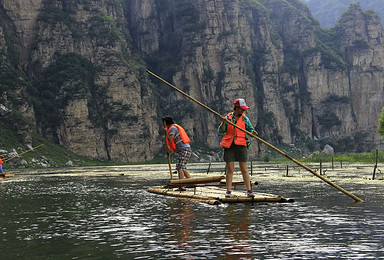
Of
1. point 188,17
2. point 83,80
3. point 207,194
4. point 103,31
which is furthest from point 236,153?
point 188,17

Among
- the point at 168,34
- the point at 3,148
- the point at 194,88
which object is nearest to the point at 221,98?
the point at 194,88

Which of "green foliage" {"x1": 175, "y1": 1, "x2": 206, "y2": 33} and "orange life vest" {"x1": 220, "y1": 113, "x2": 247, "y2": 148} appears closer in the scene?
"orange life vest" {"x1": 220, "y1": 113, "x2": 247, "y2": 148}

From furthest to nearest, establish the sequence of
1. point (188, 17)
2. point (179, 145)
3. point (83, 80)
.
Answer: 1. point (188, 17)
2. point (83, 80)
3. point (179, 145)

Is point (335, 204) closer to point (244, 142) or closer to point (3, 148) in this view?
point (244, 142)

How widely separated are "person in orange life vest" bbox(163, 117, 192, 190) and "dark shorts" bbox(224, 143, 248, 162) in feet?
14.3

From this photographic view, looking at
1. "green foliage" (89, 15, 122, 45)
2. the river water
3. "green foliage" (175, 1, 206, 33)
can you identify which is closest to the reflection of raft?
the river water

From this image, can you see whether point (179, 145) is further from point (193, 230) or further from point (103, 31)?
point (103, 31)

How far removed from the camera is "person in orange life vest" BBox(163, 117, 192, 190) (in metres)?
22.1

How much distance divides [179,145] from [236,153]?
5056mm

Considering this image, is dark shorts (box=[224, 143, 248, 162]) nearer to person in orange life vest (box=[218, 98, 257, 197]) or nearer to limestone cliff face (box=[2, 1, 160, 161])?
person in orange life vest (box=[218, 98, 257, 197])

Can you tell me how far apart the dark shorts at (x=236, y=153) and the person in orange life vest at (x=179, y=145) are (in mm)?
4347

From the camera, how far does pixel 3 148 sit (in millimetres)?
114688

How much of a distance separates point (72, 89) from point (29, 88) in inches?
444

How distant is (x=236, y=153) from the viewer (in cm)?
1777
